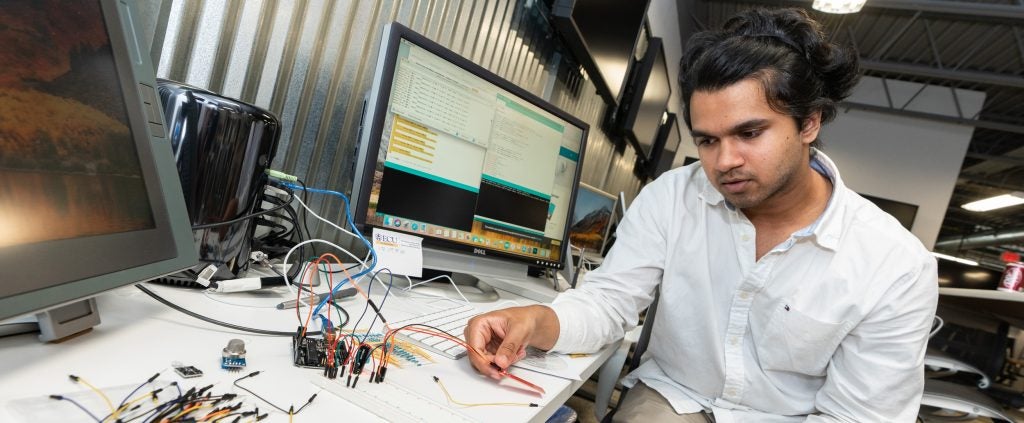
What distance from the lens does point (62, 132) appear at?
1.57ft

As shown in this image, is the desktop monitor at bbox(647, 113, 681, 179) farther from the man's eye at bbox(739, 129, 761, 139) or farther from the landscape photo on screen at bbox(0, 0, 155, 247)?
the landscape photo on screen at bbox(0, 0, 155, 247)

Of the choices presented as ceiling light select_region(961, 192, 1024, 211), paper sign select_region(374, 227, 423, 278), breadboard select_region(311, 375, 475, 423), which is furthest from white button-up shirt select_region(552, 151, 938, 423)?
ceiling light select_region(961, 192, 1024, 211)

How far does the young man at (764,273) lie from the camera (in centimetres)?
103

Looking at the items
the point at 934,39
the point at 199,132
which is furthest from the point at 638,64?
the point at 934,39

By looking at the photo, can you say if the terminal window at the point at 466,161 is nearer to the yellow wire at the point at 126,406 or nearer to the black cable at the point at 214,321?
the black cable at the point at 214,321

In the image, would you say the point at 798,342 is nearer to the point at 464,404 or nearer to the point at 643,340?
the point at 643,340

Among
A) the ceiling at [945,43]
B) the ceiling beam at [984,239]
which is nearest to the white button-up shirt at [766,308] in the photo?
the ceiling at [945,43]

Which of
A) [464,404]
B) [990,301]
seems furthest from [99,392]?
[990,301]

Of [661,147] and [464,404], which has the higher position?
[661,147]

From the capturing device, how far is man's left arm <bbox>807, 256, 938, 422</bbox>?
3.30ft

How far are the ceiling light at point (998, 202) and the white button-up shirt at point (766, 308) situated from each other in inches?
471

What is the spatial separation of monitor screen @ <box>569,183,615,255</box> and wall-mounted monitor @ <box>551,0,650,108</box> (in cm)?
64

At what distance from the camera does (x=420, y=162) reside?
105 centimetres

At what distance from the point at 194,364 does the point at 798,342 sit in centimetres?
114
